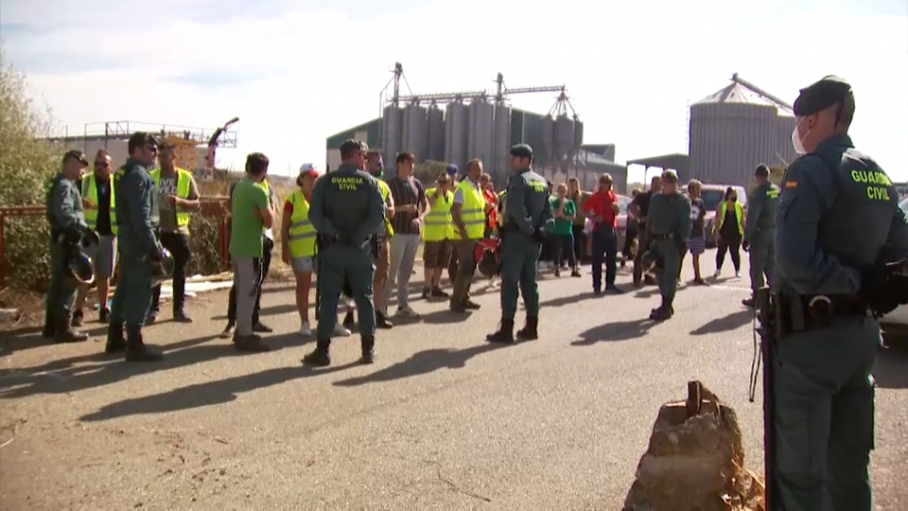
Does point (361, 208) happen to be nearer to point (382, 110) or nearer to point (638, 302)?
point (638, 302)

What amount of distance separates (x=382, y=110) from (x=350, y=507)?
57.3 metres

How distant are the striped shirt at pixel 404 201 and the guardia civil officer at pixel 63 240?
3.61m

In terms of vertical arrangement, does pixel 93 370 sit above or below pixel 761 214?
below

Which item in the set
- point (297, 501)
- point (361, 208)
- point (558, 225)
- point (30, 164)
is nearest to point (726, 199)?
point (558, 225)

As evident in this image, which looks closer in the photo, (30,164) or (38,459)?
(38,459)

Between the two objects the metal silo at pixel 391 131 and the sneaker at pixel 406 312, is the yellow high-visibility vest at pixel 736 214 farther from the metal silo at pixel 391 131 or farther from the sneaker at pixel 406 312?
the metal silo at pixel 391 131

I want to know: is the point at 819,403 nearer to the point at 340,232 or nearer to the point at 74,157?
the point at 340,232

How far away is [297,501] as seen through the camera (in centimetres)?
453

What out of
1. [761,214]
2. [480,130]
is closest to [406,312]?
[761,214]

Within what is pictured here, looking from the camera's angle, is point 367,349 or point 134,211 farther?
point 367,349

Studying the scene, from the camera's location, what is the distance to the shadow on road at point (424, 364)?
7265mm

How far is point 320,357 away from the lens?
7695mm

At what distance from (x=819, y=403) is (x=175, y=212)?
7.54 meters

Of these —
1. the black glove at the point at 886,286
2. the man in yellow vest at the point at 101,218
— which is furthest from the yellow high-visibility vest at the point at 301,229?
the black glove at the point at 886,286
